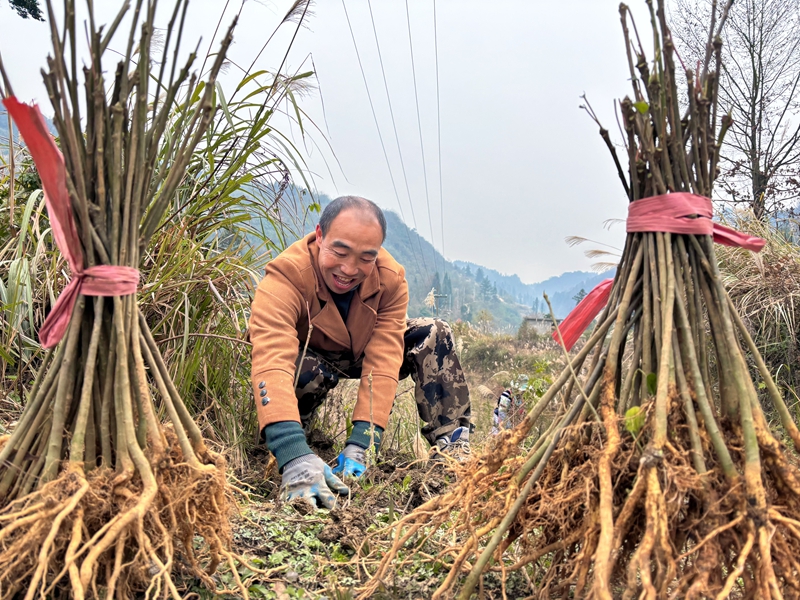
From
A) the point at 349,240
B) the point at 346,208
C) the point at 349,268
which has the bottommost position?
the point at 349,268

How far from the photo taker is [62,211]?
123 centimetres

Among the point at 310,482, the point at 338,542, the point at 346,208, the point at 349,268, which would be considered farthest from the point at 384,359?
the point at 338,542

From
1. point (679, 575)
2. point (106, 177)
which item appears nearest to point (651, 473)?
point (679, 575)

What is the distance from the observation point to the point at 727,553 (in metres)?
1.10

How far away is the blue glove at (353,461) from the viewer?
8.00ft

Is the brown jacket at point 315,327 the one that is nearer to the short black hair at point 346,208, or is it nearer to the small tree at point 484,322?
the short black hair at point 346,208

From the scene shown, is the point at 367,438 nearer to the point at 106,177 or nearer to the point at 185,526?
the point at 185,526

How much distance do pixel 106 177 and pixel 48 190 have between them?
0.38 feet

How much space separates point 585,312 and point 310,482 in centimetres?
108

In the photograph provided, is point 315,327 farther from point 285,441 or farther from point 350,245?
point 285,441

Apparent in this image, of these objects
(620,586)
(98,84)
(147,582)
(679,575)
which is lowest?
(620,586)

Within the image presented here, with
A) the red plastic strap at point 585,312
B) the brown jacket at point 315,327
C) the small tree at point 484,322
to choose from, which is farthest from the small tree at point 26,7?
the small tree at point 484,322

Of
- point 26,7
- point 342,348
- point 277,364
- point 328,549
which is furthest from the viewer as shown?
point 26,7

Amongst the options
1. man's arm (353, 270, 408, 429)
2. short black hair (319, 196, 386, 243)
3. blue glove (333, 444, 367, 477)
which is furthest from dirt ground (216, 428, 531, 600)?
short black hair (319, 196, 386, 243)
